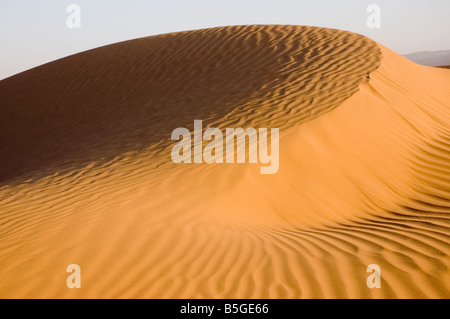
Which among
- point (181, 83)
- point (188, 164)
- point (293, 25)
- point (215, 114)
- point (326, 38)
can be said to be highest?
point (293, 25)

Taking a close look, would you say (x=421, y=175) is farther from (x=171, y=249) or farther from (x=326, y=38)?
(x=326, y=38)

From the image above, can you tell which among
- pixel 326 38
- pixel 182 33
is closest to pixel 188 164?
Result: pixel 326 38

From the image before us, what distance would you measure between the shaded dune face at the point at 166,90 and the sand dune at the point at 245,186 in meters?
0.07

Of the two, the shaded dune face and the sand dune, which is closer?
the sand dune

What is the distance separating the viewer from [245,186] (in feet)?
18.2

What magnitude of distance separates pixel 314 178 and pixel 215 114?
302cm

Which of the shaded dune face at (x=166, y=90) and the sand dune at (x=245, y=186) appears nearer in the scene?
the sand dune at (x=245, y=186)

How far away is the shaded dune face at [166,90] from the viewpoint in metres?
7.89

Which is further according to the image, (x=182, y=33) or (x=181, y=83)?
(x=182, y=33)

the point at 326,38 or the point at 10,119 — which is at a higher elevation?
the point at 326,38

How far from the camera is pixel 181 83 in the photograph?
1116cm

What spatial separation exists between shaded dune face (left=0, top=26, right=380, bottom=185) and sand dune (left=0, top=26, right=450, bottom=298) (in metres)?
0.07

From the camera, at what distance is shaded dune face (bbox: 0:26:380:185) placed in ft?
25.9

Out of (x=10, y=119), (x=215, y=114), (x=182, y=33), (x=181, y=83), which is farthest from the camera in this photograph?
(x=182, y=33)
